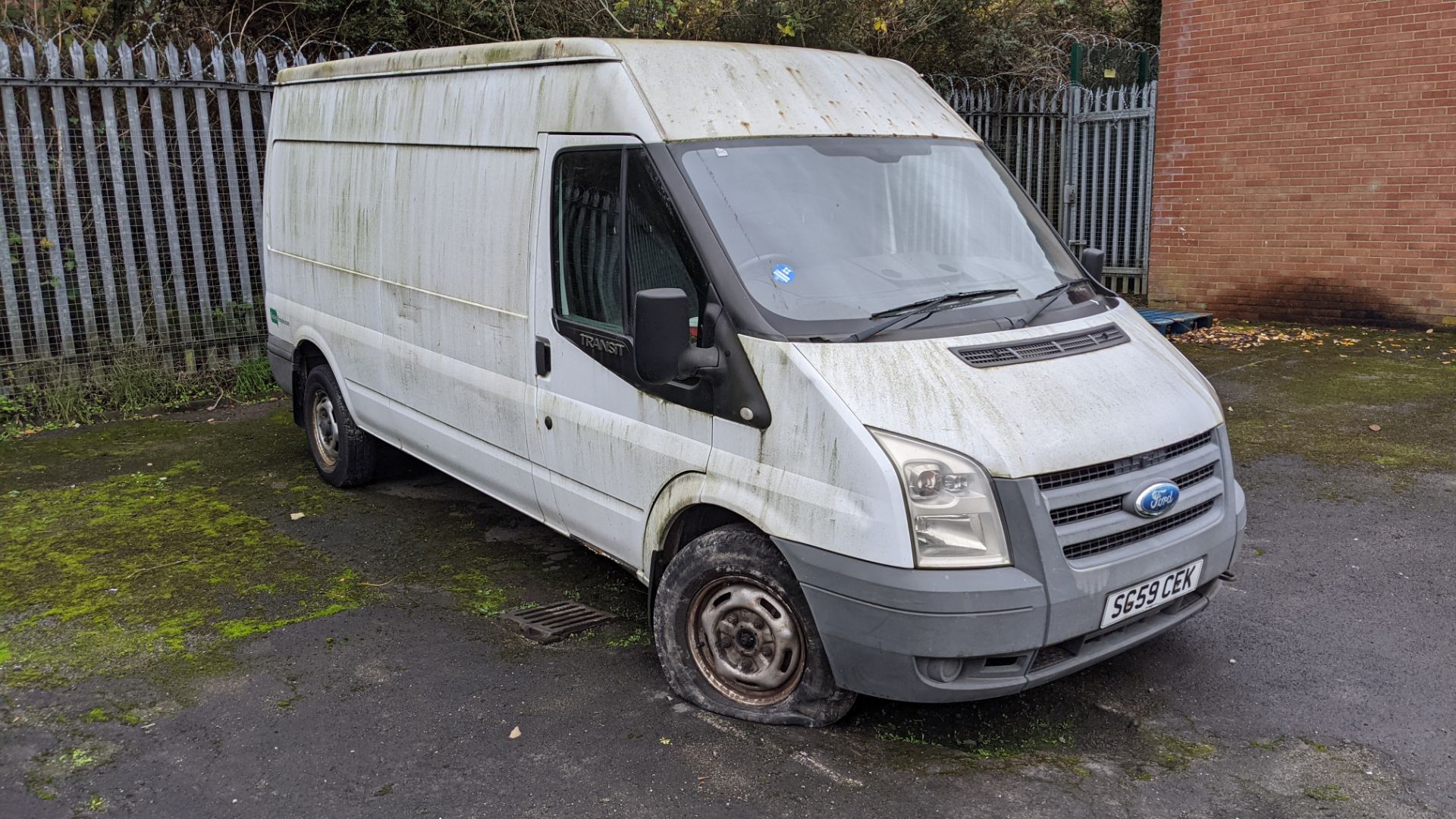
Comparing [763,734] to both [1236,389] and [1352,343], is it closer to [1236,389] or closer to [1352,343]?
[1236,389]

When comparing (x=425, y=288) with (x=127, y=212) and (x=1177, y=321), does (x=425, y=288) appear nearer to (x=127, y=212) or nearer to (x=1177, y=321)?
(x=127, y=212)

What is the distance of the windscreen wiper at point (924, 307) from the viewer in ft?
11.9

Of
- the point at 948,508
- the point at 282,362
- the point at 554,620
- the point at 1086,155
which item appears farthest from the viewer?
the point at 1086,155

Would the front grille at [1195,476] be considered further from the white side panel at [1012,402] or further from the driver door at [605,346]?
the driver door at [605,346]

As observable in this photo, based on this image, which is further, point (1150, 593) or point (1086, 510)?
point (1150, 593)

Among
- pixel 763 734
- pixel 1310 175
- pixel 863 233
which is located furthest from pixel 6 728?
pixel 1310 175

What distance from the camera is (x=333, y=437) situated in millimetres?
6672

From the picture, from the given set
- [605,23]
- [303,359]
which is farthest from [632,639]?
[605,23]

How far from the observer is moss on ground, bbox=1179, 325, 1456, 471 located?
276 inches

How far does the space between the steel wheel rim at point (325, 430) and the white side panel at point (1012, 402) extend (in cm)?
407

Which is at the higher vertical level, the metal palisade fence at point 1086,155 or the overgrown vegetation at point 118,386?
the metal palisade fence at point 1086,155

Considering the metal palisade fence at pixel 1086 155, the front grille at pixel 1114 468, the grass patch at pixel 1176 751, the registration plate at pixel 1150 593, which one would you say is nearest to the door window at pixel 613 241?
the front grille at pixel 1114 468

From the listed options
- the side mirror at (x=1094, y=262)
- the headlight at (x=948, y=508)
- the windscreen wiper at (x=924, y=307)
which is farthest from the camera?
the side mirror at (x=1094, y=262)

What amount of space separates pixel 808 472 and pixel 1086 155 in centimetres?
1068
